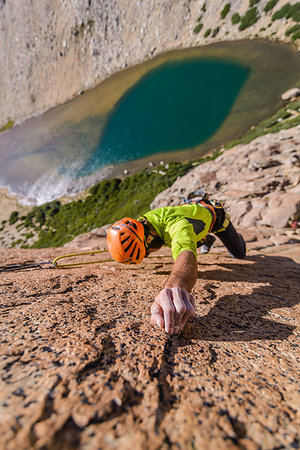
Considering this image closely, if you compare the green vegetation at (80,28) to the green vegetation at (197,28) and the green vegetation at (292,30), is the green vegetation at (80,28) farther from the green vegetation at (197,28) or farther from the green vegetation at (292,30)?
the green vegetation at (292,30)

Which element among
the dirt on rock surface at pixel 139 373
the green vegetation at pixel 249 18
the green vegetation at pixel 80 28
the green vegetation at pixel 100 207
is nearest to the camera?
the dirt on rock surface at pixel 139 373

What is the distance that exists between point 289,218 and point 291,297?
4.34m

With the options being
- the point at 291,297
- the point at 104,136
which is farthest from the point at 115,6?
the point at 291,297

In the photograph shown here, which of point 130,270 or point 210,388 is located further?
point 130,270

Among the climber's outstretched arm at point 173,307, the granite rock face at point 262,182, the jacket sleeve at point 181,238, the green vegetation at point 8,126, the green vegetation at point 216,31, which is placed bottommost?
the climber's outstretched arm at point 173,307

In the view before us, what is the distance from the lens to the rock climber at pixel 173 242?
1.69m

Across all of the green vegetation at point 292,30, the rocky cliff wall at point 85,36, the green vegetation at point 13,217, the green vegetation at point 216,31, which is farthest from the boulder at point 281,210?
the green vegetation at point 216,31

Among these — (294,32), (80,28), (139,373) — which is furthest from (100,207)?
(80,28)

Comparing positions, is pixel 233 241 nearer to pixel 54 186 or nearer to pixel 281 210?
pixel 281 210

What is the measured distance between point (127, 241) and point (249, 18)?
3280 centimetres

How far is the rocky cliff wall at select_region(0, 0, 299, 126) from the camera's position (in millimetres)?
27344

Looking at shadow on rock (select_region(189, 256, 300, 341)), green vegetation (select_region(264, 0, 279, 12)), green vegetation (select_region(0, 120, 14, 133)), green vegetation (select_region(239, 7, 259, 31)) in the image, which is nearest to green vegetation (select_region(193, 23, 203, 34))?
green vegetation (select_region(239, 7, 259, 31))

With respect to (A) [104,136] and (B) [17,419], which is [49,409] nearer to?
(B) [17,419]

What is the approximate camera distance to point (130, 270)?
3.47 m
